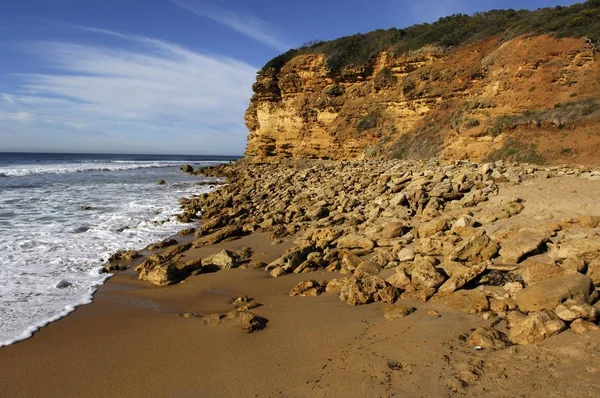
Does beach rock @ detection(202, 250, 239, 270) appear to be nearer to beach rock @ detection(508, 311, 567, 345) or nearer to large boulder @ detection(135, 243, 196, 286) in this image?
large boulder @ detection(135, 243, 196, 286)

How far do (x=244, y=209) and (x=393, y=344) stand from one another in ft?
36.5

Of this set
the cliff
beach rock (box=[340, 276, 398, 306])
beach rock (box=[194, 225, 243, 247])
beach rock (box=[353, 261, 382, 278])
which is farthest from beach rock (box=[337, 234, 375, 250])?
the cliff

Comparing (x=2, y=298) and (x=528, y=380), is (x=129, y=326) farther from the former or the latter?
(x=528, y=380)

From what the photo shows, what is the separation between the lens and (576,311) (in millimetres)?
4391

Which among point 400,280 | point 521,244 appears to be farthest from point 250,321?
point 521,244

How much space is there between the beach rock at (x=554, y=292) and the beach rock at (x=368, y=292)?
1.68 metres

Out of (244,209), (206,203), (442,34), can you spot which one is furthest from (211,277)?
(442,34)

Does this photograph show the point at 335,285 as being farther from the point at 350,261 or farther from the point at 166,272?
the point at 166,272

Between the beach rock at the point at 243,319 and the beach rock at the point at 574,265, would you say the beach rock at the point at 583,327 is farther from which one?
the beach rock at the point at 243,319

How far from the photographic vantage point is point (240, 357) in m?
4.64

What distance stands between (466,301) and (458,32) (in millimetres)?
26393

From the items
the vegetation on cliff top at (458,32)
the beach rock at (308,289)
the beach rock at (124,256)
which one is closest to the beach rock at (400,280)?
the beach rock at (308,289)

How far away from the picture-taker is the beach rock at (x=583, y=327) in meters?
4.20

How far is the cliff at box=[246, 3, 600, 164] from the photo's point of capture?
16484mm
